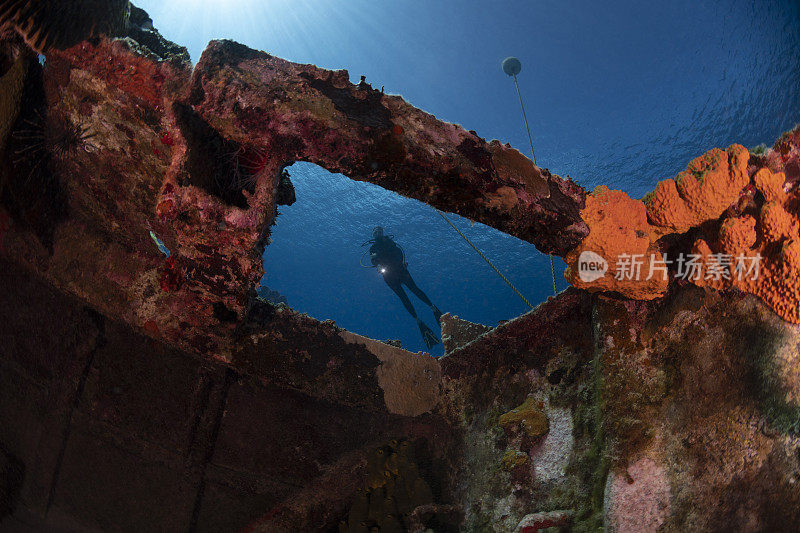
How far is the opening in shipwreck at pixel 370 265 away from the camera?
4122cm

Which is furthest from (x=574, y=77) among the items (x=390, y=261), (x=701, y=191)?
(x=701, y=191)

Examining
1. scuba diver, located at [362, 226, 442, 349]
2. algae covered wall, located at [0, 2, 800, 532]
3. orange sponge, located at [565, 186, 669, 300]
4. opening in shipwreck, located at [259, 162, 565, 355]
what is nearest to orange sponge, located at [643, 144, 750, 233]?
algae covered wall, located at [0, 2, 800, 532]

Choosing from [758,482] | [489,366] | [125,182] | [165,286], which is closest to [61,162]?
[125,182]

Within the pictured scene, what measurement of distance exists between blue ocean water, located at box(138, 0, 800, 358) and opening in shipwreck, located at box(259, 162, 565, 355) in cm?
35

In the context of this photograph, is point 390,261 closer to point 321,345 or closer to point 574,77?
point 321,345

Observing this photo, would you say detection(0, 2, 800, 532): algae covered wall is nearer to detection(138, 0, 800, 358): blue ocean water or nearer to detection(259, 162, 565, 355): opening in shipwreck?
detection(138, 0, 800, 358): blue ocean water

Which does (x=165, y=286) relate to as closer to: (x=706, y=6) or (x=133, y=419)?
(x=133, y=419)

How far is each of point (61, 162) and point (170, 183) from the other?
1.12m

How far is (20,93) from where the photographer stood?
2.19 meters

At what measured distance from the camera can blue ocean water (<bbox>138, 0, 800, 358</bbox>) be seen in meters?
23.1

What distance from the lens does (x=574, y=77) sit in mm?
30922

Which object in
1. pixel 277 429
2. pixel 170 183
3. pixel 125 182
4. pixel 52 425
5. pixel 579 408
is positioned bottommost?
pixel 52 425

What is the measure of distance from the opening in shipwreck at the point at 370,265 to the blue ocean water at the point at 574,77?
1.14ft

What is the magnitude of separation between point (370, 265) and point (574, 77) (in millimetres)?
35417
